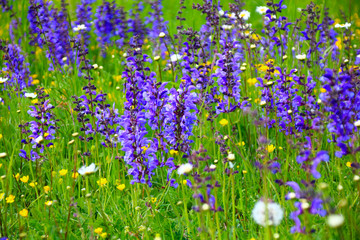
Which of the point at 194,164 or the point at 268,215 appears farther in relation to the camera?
the point at 194,164

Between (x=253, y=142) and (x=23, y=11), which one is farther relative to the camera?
(x=23, y=11)

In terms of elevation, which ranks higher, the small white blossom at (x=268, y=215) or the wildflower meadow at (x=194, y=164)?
the wildflower meadow at (x=194, y=164)

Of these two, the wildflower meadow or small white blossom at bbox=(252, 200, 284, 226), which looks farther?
the wildflower meadow

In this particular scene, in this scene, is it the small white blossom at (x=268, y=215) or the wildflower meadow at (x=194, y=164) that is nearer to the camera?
the small white blossom at (x=268, y=215)

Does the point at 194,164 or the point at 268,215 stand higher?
the point at 194,164

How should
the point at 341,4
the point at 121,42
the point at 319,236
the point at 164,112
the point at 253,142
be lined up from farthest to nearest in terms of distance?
the point at 121,42, the point at 341,4, the point at 253,142, the point at 164,112, the point at 319,236

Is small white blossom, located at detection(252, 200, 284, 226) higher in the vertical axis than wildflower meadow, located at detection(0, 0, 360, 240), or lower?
lower

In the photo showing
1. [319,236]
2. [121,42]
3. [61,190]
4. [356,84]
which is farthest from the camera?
[121,42]

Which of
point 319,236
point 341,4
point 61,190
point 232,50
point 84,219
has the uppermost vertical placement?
point 341,4

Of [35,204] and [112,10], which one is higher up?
[112,10]

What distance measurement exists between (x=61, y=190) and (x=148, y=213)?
0.83 meters

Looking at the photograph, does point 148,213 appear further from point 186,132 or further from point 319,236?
point 319,236

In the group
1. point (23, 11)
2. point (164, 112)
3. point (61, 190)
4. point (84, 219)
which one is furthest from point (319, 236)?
point (23, 11)

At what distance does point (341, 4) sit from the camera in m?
6.18
